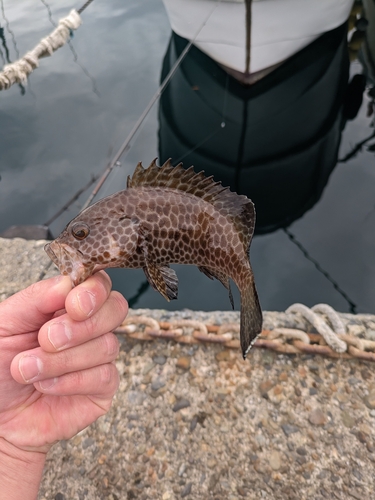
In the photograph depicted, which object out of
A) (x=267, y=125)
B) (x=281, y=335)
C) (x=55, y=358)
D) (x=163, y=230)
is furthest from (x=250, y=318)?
(x=267, y=125)

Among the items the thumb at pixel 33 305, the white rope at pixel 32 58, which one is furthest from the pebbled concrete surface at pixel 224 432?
the white rope at pixel 32 58

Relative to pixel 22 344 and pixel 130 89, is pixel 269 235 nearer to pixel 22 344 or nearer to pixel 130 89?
pixel 22 344

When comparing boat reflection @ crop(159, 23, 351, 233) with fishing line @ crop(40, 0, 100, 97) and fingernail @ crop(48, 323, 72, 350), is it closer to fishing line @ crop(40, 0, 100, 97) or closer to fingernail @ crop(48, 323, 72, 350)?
fishing line @ crop(40, 0, 100, 97)

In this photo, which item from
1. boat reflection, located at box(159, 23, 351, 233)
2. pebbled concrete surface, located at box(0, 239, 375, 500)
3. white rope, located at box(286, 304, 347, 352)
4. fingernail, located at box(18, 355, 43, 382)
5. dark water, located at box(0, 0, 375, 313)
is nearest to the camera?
fingernail, located at box(18, 355, 43, 382)

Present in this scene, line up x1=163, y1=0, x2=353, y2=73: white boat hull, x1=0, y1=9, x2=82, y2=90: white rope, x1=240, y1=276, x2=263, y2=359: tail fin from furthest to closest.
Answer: x1=0, y1=9, x2=82, y2=90: white rope
x1=163, y1=0, x2=353, y2=73: white boat hull
x1=240, y1=276, x2=263, y2=359: tail fin

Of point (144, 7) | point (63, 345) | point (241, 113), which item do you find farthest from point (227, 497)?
point (144, 7)

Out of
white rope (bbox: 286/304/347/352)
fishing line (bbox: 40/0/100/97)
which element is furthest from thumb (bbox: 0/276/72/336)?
fishing line (bbox: 40/0/100/97)

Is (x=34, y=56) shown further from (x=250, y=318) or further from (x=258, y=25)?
(x=250, y=318)
